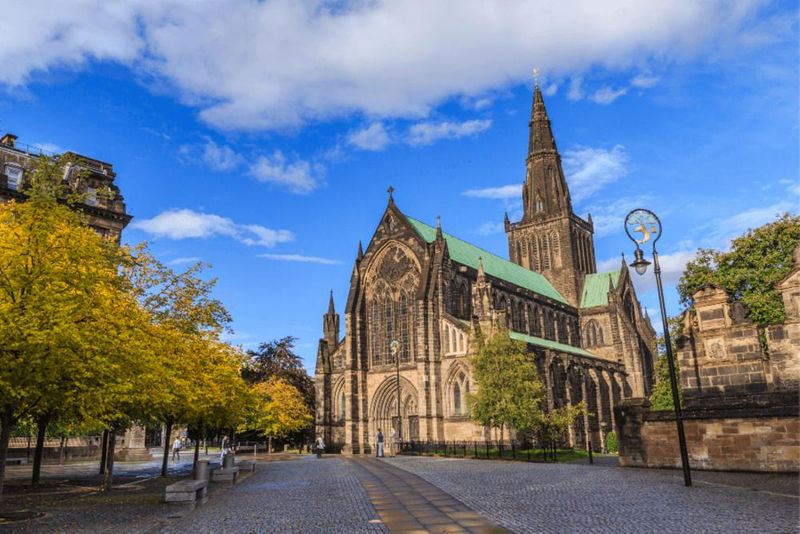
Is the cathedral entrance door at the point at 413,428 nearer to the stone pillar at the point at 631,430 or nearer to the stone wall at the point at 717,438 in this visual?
the stone pillar at the point at 631,430

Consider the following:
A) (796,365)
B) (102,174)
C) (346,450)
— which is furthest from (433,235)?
(796,365)

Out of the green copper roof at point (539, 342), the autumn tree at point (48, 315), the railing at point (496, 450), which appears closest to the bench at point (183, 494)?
the autumn tree at point (48, 315)

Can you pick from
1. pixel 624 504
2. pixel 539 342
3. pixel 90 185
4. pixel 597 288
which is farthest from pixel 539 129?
pixel 624 504

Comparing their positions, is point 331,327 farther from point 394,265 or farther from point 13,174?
point 13,174

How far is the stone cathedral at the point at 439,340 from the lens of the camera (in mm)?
47781

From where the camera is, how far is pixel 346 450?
165 feet

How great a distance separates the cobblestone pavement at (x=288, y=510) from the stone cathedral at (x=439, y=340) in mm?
24339

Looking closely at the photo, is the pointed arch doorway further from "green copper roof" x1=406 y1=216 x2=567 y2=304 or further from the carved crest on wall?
"green copper roof" x1=406 y1=216 x2=567 y2=304

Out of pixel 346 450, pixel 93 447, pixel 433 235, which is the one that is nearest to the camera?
pixel 93 447

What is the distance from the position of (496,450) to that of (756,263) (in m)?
19.6

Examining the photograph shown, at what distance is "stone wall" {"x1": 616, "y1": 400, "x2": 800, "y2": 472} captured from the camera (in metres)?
17.7

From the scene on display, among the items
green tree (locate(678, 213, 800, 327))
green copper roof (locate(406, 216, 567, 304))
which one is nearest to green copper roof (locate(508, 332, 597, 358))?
green copper roof (locate(406, 216, 567, 304))

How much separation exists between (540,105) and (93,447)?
6261cm

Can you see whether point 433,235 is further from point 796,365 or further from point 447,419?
point 796,365
